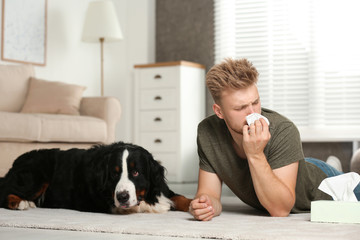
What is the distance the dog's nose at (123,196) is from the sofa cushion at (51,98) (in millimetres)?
2494

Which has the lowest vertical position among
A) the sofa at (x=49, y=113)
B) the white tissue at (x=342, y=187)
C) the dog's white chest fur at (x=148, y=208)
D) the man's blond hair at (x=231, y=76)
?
the dog's white chest fur at (x=148, y=208)

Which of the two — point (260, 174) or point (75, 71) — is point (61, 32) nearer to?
point (75, 71)

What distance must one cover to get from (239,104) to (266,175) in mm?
276

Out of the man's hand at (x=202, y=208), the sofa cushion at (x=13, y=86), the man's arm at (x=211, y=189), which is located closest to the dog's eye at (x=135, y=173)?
the man's arm at (x=211, y=189)

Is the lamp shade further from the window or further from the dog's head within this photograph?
the dog's head

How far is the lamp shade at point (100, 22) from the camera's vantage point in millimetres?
5613

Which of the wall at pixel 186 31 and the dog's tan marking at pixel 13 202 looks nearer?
the dog's tan marking at pixel 13 202

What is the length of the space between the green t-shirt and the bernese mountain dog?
0.29m

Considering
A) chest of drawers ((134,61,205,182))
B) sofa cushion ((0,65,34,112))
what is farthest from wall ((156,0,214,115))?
sofa cushion ((0,65,34,112))

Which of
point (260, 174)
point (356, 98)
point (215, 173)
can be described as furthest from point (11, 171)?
point (356, 98)

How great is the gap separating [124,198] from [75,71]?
3.89 meters

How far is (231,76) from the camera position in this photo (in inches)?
78.9

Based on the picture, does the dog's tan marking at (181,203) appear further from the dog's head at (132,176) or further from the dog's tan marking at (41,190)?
the dog's tan marking at (41,190)

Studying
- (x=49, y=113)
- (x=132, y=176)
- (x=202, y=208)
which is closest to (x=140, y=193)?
(x=132, y=176)
